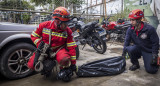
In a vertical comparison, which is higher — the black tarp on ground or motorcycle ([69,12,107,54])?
motorcycle ([69,12,107,54])

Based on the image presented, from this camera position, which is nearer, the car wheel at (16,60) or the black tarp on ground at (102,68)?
the car wheel at (16,60)

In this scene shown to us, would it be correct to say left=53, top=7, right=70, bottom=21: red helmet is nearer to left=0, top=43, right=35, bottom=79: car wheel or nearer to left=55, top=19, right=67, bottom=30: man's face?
left=55, top=19, right=67, bottom=30: man's face

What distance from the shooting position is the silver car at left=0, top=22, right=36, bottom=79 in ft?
8.15

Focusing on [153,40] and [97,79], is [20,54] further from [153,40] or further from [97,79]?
[153,40]

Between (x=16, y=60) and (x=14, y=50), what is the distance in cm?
21

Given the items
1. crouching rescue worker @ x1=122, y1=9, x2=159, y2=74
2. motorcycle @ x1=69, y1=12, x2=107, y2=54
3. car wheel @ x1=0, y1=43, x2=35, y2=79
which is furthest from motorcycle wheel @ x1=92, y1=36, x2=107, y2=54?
car wheel @ x1=0, y1=43, x2=35, y2=79

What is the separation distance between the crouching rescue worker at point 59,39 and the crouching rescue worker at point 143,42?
4.99 feet

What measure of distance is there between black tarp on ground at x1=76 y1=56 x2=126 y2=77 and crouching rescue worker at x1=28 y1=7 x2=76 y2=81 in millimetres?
275

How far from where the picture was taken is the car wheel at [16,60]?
8.13 feet

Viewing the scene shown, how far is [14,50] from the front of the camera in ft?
8.44

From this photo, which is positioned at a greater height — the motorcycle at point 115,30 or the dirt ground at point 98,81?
the motorcycle at point 115,30

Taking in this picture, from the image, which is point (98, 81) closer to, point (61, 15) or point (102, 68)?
point (102, 68)

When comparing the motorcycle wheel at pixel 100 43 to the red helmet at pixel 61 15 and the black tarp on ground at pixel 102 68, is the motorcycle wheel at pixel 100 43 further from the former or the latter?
the red helmet at pixel 61 15

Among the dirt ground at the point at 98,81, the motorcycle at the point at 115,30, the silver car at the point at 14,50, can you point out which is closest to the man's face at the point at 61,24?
the silver car at the point at 14,50
